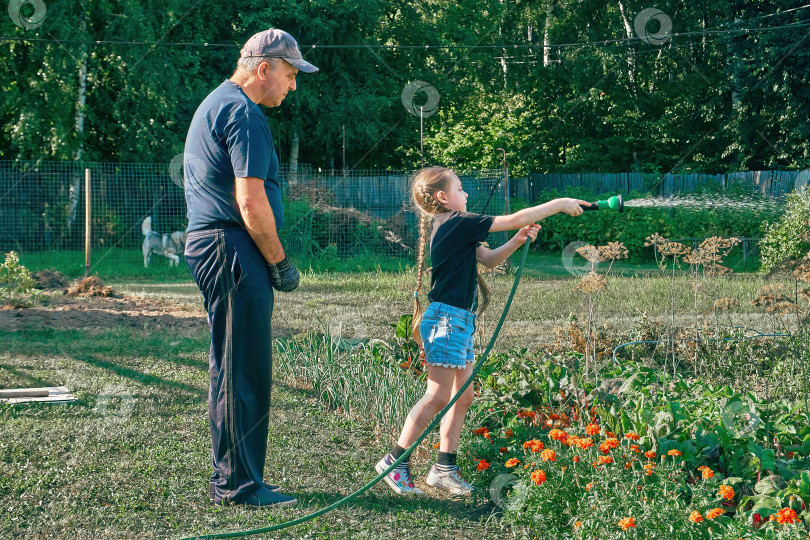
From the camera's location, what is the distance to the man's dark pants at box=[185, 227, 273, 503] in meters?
3.35

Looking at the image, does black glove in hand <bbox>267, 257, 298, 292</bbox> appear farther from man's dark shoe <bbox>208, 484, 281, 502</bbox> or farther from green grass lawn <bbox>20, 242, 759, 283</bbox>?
green grass lawn <bbox>20, 242, 759, 283</bbox>

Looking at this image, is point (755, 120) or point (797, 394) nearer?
point (797, 394)

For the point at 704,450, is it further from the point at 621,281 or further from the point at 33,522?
the point at 621,281

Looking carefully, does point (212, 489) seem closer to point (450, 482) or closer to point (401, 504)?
point (401, 504)

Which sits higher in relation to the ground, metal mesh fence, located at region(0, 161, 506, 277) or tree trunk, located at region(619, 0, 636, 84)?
tree trunk, located at region(619, 0, 636, 84)

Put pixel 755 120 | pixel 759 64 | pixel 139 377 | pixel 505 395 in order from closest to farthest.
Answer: pixel 505 395
pixel 139 377
pixel 759 64
pixel 755 120

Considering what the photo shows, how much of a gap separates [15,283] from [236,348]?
272 inches

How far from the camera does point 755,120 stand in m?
22.8

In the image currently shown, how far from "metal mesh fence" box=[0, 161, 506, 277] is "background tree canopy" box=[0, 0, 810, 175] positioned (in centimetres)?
159

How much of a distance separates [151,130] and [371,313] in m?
12.5

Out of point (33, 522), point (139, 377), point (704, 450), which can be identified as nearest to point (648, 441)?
point (704, 450)

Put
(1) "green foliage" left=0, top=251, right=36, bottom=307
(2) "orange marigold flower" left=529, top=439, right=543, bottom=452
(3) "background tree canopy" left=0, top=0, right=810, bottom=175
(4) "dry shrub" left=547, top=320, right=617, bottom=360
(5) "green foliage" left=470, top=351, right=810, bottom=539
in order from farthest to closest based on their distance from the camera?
(3) "background tree canopy" left=0, top=0, right=810, bottom=175
(1) "green foliage" left=0, top=251, right=36, bottom=307
(4) "dry shrub" left=547, top=320, right=617, bottom=360
(2) "orange marigold flower" left=529, top=439, right=543, bottom=452
(5) "green foliage" left=470, top=351, right=810, bottom=539

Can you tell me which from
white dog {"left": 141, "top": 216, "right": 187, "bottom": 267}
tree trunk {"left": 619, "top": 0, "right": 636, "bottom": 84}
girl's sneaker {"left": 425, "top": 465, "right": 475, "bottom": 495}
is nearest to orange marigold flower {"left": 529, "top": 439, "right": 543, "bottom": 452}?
girl's sneaker {"left": 425, "top": 465, "right": 475, "bottom": 495}

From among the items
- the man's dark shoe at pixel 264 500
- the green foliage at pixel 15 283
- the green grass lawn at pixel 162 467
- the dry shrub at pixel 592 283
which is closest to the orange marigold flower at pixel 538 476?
the green grass lawn at pixel 162 467
